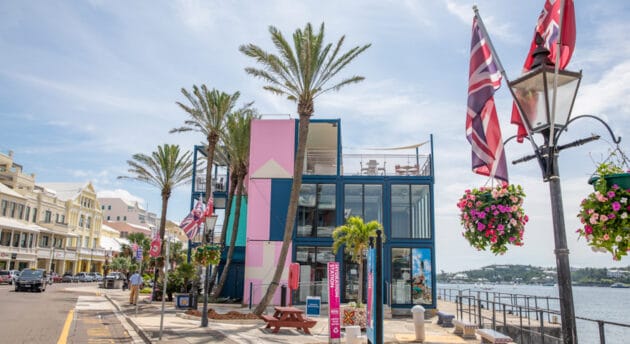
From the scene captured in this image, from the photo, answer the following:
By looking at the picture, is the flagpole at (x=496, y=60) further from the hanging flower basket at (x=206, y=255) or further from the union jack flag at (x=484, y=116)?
the hanging flower basket at (x=206, y=255)

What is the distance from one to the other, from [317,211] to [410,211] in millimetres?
5299

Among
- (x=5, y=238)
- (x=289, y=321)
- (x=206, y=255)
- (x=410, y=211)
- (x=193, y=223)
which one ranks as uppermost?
(x=410, y=211)

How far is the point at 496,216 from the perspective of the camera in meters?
6.22

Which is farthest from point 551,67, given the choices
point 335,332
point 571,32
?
point 335,332

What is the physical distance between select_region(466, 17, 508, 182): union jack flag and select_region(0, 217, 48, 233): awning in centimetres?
5478

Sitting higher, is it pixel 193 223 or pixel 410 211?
pixel 410 211

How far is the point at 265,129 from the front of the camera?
91.9 feet

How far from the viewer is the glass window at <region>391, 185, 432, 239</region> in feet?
86.4

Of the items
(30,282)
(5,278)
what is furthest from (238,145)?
(5,278)

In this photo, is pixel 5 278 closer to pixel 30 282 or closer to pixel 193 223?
pixel 30 282

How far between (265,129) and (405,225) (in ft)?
32.7

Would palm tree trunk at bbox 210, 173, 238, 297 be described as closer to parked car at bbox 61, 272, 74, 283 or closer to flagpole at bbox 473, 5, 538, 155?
flagpole at bbox 473, 5, 538, 155

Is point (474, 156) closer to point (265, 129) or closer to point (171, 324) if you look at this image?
point (171, 324)

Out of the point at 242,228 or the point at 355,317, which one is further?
the point at 242,228
